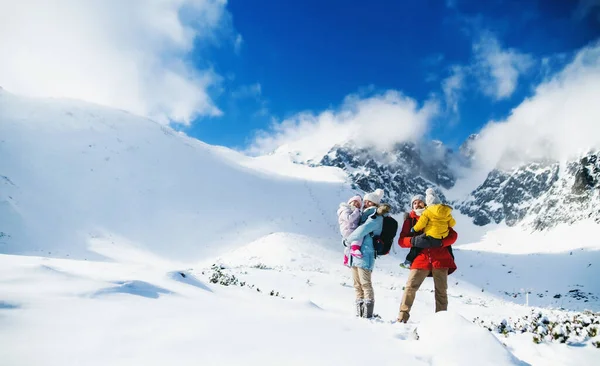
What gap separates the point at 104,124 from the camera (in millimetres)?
34125

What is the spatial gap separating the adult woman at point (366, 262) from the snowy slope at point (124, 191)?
18349 millimetres

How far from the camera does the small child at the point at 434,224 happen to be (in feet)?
19.5

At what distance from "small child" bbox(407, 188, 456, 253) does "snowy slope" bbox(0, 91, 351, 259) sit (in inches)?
763

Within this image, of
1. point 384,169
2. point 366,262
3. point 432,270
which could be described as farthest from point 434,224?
point 384,169

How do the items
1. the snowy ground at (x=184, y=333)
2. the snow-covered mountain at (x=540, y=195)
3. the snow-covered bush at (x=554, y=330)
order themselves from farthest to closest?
1. the snow-covered mountain at (x=540, y=195)
2. the snow-covered bush at (x=554, y=330)
3. the snowy ground at (x=184, y=333)

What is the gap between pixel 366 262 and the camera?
19.7 feet

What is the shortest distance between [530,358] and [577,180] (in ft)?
430

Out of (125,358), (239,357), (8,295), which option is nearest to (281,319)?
(239,357)

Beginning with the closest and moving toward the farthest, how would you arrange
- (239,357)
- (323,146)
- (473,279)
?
(239,357)
(473,279)
(323,146)

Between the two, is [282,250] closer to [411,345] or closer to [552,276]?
[411,345]

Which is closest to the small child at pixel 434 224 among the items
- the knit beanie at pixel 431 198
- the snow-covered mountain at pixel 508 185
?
the knit beanie at pixel 431 198

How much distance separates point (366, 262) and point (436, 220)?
1436 mm

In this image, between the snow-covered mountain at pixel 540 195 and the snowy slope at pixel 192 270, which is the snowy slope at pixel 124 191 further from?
the snow-covered mountain at pixel 540 195

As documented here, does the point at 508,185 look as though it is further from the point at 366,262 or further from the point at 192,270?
the point at 366,262
